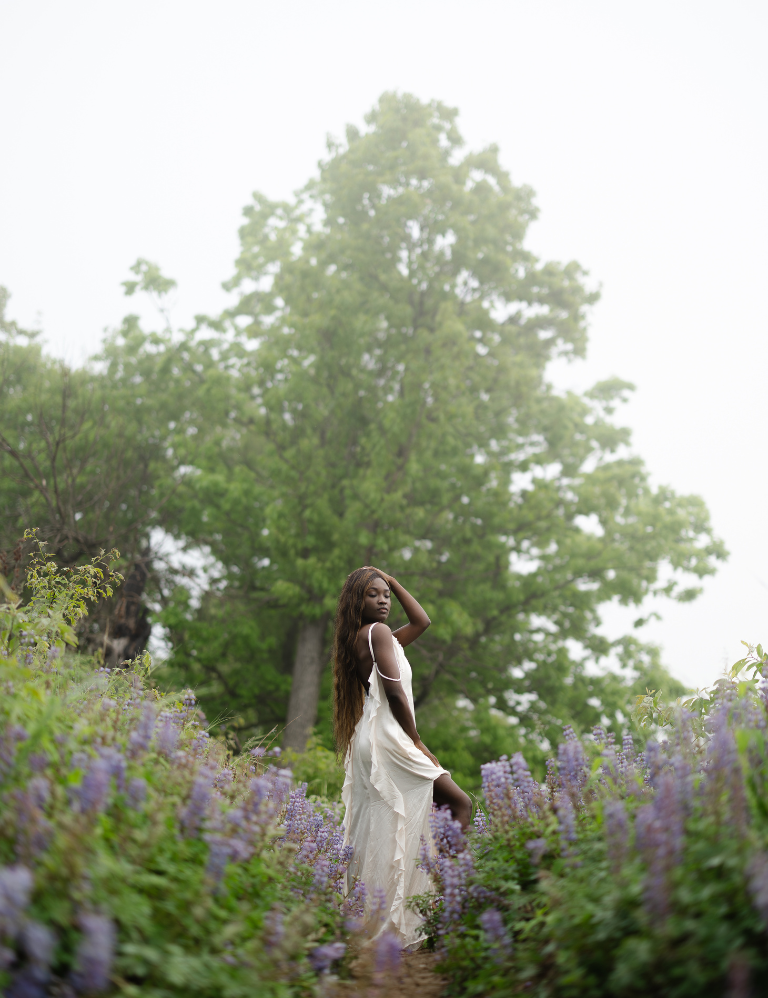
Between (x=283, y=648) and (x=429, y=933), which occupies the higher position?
(x=283, y=648)

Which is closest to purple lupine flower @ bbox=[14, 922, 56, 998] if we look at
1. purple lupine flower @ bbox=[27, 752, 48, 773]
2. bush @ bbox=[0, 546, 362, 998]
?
bush @ bbox=[0, 546, 362, 998]

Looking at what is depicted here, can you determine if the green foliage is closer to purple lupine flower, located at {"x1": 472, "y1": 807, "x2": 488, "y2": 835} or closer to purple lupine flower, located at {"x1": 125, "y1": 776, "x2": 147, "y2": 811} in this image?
purple lupine flower, located at {"x1": 472, "y1": 807, "x2": 488, "y2": 835}

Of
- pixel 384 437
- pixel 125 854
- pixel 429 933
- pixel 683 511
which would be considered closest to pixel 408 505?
pixel 384 437

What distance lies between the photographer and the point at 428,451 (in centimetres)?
1221

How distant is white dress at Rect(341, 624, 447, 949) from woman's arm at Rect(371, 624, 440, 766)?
0.05m

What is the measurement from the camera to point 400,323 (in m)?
13.5

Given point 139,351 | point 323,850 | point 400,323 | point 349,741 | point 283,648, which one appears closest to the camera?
point 323,850

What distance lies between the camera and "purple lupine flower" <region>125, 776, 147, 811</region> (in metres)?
2.47

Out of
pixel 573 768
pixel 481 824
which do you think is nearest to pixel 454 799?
pixel 481 824

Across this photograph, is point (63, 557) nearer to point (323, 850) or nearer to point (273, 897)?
point (323, 850)

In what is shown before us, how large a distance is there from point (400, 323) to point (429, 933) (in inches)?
446

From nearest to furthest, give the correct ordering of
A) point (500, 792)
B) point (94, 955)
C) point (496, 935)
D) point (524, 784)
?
point (94, 955) < point (496, 935) < point (500, 792) < point (524, 784)

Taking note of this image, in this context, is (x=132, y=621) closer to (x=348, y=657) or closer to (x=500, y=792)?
(x=348, y=657)

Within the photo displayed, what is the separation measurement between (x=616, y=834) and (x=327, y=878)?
6.17ft
